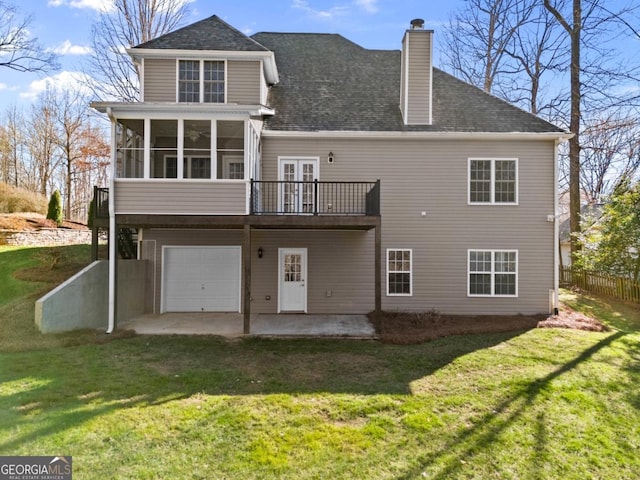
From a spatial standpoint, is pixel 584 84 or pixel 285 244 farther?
pixel 584 84

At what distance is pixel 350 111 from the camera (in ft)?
40.1

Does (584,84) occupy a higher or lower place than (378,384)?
higher

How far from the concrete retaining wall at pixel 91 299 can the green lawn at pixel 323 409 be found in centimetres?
73

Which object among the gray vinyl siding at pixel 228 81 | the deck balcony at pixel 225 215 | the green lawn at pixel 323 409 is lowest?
the green lawn at pixel 323 409

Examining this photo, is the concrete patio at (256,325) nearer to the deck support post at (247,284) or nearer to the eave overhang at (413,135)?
the deck support post at (247,284)

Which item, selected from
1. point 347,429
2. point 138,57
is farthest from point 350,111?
point 347,429

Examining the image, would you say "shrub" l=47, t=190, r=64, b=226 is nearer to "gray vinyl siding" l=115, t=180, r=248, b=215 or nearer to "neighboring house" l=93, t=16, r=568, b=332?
"neighboring house" l=93, t=16, r=568, b=332

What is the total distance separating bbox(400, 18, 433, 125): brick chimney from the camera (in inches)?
466

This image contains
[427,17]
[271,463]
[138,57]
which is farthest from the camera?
Answer: [427,17]

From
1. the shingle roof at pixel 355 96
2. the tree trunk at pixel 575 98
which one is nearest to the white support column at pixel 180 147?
the shingle roof at pixel 355 96

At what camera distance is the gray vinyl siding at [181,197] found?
9242mm

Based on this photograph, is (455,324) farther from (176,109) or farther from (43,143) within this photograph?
(43,143)

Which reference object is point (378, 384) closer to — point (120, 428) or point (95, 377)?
point (120, 428)

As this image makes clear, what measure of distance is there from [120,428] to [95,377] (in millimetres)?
1989
